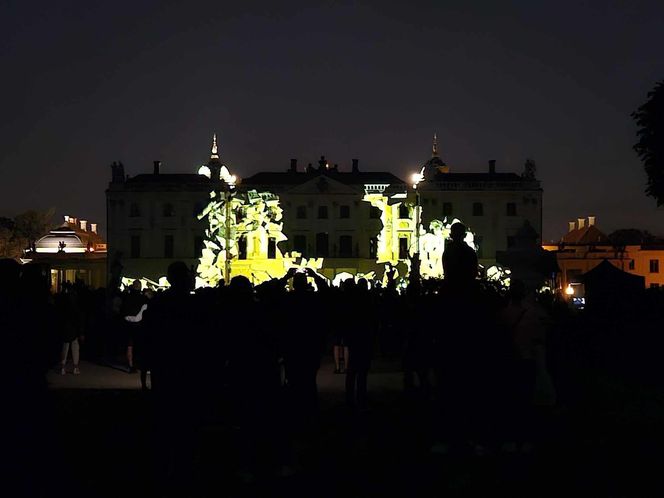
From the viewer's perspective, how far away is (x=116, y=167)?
99875 mm

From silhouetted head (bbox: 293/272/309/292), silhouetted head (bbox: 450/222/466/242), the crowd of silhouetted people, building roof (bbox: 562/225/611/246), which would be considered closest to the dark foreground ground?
the crowd of silhouetted people

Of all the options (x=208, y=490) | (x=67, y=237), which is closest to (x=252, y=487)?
(x=208, y=490)

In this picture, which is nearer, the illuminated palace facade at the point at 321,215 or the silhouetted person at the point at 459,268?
the silhouetted person at the point at 459,268

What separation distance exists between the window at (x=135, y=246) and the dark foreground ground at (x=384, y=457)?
84383 millimetres

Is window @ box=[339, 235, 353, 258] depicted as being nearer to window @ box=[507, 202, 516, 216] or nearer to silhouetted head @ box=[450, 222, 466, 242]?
window @ box=[507, 202, 516, 216]

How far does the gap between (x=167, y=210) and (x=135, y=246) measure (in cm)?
426

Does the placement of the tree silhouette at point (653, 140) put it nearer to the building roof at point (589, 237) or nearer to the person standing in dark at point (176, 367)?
the person standing in dark at point (176, 367)

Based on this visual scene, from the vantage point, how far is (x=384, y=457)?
1059cm

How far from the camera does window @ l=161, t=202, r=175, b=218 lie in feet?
325

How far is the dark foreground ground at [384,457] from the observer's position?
898 cm

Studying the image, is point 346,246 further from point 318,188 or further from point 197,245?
point 197,245

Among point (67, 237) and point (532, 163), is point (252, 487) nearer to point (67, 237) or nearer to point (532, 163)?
point (532, 163)

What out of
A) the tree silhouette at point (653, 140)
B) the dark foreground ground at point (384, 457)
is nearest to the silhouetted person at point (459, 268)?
the dark foreground ground at point (384, 457)

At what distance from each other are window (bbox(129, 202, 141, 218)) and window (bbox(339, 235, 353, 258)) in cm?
1810
